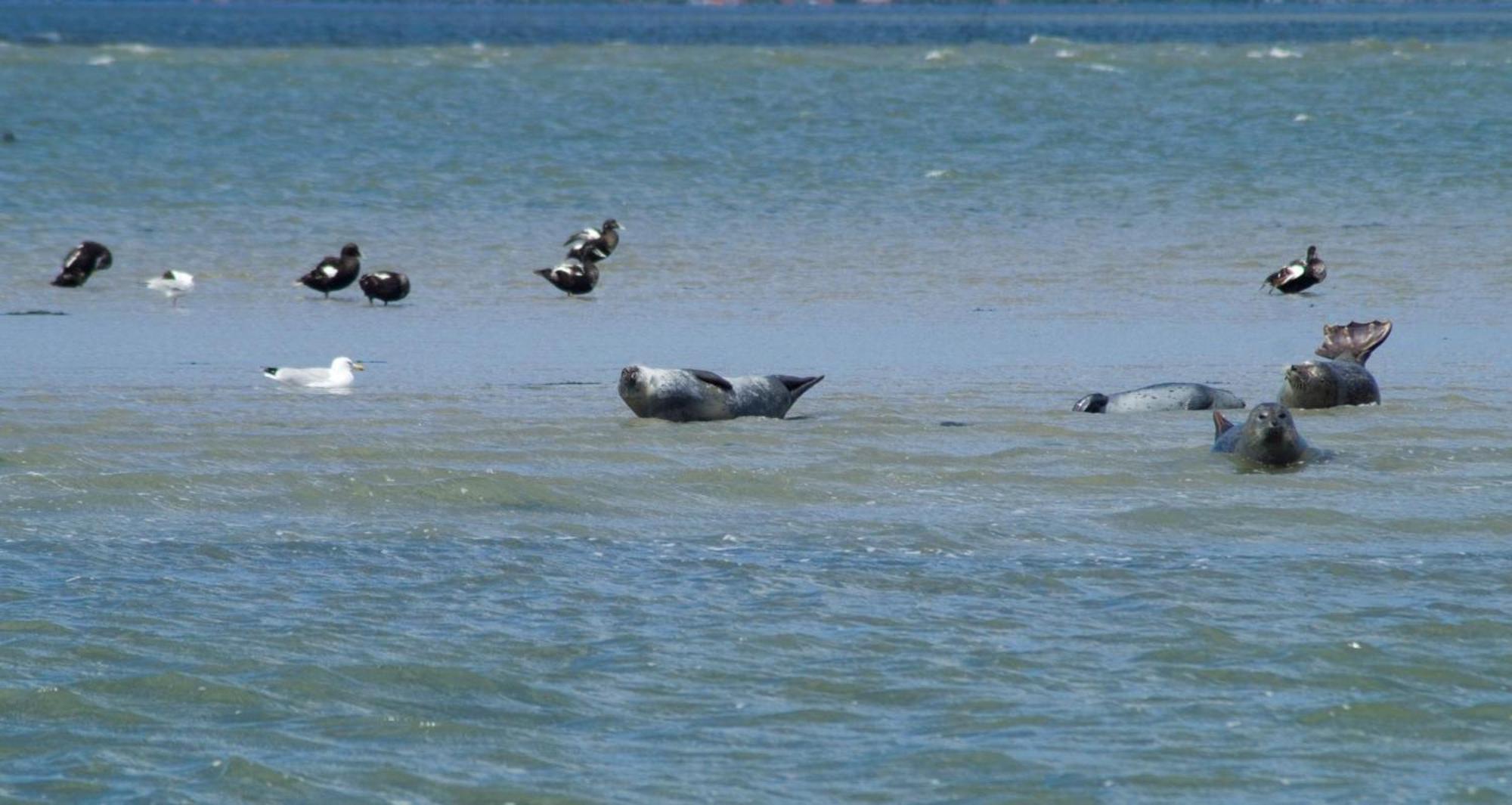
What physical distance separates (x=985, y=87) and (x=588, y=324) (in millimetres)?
26832

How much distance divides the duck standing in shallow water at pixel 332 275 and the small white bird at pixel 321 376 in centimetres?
476

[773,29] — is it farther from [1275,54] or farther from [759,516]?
[759,516]

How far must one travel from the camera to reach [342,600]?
20.1 ft

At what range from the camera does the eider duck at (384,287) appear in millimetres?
14805

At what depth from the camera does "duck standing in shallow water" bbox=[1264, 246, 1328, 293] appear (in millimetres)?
14922

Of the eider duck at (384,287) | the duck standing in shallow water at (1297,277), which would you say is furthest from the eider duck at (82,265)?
the duck standing in shallow water at (1297,277)

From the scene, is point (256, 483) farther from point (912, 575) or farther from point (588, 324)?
point (588, 324)

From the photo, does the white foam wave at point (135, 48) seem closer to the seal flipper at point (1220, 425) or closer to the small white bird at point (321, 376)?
the small white bird at point (321, 376)

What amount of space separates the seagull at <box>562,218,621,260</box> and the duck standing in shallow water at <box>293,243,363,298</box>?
1819 mm

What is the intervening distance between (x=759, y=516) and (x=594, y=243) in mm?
9595

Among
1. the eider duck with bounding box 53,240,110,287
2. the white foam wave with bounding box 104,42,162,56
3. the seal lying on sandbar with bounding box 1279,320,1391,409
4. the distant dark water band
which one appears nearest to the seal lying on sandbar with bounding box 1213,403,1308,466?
the seal lying on sandbar with bounding box 1279,320,1391,409

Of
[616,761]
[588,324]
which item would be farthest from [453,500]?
[588,324]

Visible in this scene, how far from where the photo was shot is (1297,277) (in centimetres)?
1491

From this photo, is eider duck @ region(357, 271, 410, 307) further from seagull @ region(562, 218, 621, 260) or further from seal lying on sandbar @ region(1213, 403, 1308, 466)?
seal lying on sandbar @ region(1213, 403, 1308, 466)
